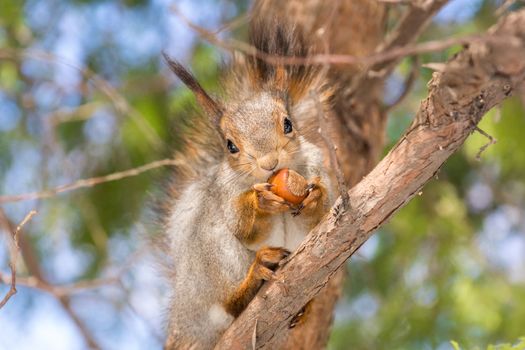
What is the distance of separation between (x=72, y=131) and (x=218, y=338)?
156 cm

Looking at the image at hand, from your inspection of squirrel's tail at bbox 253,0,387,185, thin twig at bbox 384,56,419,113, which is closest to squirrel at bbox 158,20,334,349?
squirrel's tail at bbox 253,0,387,185

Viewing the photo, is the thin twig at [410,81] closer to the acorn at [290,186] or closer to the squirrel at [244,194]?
the squirrel at [244,194]

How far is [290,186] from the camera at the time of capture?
176 cm

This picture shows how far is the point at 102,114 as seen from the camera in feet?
10.6

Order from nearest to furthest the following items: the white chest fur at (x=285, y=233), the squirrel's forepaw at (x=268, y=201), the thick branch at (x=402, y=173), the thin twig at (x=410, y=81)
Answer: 1. the thick branch at (x=402, y=173)
2. the squirrel's forepaw at (x=268, y=201)
3. the white chest fur at (x=285, y=233)
4. the thin twig at (x=410, y=81)

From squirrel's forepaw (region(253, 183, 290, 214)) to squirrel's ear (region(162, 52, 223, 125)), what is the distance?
0.32 m

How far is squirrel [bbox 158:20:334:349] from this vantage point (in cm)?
182

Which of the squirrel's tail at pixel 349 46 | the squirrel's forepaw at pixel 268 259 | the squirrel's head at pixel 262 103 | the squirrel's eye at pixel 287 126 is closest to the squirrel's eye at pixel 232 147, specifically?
the squirrel's head at pixel 262 103

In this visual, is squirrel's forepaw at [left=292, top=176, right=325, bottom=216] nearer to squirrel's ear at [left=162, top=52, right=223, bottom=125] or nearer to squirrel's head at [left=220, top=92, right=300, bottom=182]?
squirrel's head at [left=220, top=92, right=300, bottom=182]

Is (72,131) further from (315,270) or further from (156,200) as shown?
(315,270)

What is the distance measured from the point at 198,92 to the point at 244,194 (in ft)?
0.97

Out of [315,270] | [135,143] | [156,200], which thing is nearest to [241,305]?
[315,270]

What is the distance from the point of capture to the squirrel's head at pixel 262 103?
1.83 metres

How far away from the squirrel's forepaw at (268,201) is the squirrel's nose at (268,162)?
4cm
